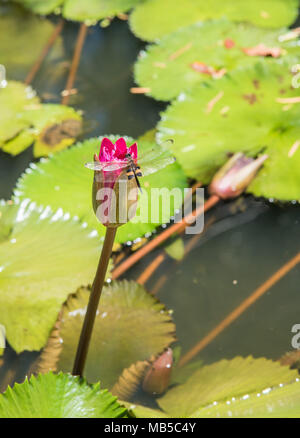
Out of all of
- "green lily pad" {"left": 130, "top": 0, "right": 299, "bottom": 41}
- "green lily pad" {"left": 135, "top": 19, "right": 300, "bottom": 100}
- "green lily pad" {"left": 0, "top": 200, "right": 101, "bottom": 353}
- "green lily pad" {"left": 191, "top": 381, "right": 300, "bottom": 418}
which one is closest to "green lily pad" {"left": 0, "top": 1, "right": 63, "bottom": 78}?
"green lily pad" {"left": 130, "top": 0, "right": 299, "bottom": 41}

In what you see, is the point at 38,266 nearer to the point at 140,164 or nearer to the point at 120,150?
the point at 140,164

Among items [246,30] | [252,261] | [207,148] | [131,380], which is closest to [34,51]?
[246,30]

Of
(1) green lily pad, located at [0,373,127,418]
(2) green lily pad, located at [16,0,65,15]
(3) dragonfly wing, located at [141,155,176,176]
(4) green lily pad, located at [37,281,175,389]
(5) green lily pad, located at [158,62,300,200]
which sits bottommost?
(4) green lily pad, located at [37,281,175,389]

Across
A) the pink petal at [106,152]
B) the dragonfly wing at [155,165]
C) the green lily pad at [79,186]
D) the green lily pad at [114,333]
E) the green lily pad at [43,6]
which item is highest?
the pink petal at [106,152]

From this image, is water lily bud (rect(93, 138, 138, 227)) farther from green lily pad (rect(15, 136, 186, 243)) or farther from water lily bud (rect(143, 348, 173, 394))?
green lily pad (rect(15, 136, 186, 243))

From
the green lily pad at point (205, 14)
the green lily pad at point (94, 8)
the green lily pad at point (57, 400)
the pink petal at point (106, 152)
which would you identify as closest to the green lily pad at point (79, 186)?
the green lily pad at point (57, 400)

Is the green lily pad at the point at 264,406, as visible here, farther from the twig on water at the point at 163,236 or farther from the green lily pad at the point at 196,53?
the green lily pad at the point at 196,53

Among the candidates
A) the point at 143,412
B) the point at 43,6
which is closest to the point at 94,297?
the point at 143,412
